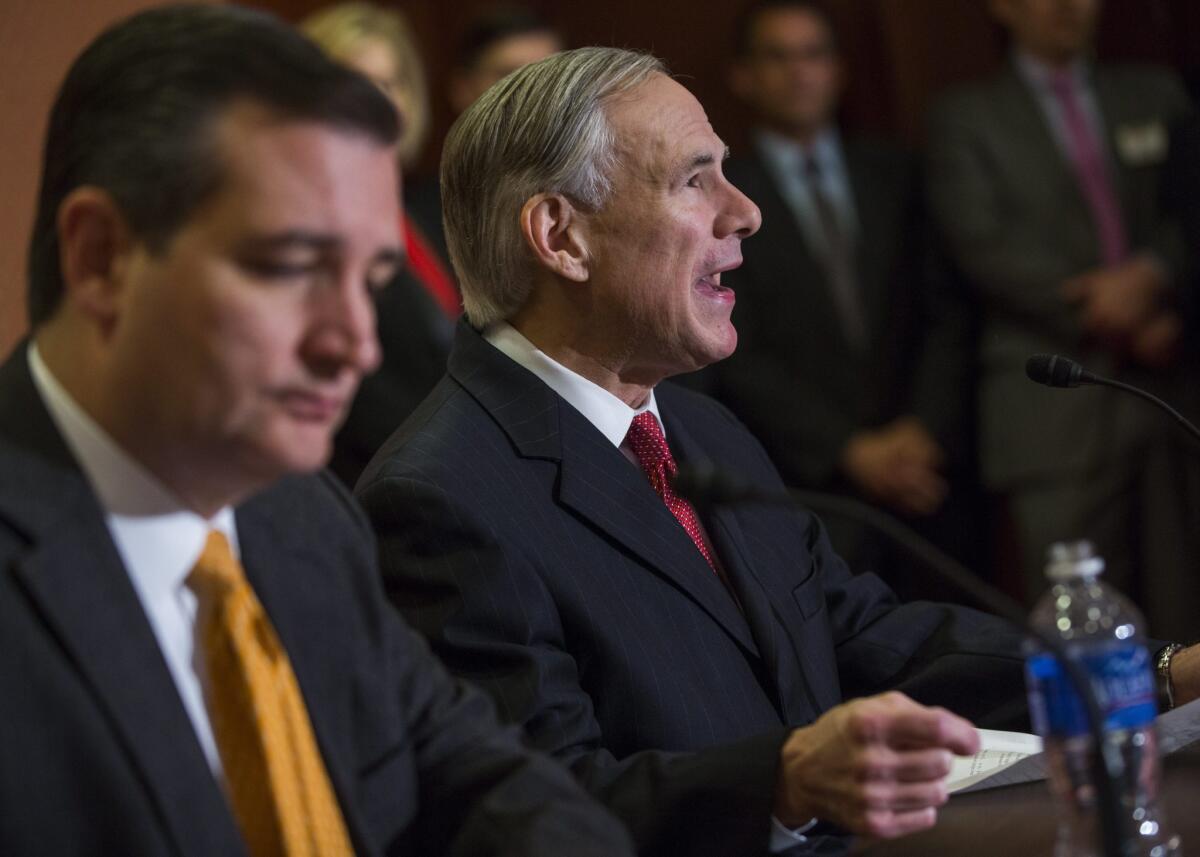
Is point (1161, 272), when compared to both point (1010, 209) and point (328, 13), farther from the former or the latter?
point (328, 13)

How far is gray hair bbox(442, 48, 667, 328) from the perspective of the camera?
2205 mm

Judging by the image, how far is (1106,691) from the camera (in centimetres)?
145

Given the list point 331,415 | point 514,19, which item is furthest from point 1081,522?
point 331,415

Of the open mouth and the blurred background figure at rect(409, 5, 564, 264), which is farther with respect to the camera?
the blurred background figure at rect(409, 5, 564, 264)

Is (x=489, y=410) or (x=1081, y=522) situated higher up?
(x=489, y=410)

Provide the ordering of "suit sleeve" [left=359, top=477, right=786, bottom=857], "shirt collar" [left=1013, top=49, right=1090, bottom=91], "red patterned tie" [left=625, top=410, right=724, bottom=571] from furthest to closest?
"shirt collar" [left=1013, top=49, right=1090, bottom=91]
"red patterned tie" [left=625, top=410, right=724, bottom=571]
"suit sleeve" [left=359, top=477, right=786, bottom=857]

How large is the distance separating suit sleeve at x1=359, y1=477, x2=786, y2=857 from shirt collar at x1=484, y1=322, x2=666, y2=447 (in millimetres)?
286

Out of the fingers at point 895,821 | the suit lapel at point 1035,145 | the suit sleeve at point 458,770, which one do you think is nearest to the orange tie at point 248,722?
the suit sleeve at point 458,770

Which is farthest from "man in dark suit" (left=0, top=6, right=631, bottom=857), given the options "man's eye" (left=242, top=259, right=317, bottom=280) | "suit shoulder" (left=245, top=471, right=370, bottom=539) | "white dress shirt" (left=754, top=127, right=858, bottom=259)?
"white dress shirt" (left=754, top=127, right=858, bottom=259)

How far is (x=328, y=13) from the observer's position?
391cm

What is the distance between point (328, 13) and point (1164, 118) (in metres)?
2.09

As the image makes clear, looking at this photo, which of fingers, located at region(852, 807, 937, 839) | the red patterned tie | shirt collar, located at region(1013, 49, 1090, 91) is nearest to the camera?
fingers, located at region(852, 807, 937, 839)

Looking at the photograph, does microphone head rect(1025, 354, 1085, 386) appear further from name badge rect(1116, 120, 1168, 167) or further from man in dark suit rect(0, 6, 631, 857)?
name badge rect(1116, 120, 1168, 167)

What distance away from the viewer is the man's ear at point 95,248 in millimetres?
1271
